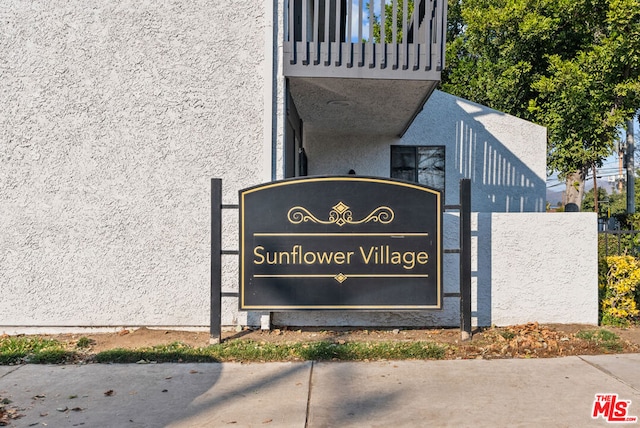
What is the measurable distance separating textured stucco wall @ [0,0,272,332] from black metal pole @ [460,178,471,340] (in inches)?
94.2

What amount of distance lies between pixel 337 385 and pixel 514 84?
1617 cm

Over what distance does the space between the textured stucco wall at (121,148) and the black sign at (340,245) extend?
2.09ft

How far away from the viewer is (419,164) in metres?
10.4

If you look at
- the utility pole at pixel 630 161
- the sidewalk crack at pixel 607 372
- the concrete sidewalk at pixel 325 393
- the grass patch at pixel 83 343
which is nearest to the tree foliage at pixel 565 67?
the utility pole at pixel 630 161

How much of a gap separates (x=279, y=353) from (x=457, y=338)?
2126mm

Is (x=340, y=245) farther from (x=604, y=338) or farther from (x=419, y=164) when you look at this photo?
(x=419, y=164)

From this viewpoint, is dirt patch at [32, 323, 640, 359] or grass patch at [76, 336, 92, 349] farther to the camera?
grass patch at [76, 336, 92, 349]

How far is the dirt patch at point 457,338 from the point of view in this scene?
5465 millimetres

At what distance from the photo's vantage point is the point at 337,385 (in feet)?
14.9

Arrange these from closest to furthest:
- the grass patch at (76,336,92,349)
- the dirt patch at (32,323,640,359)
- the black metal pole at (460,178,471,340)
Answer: the dirt patch at (32,323,640,359) < the grass patch at (76,336,92,349) < the black metal pole at (460,178,471,340)

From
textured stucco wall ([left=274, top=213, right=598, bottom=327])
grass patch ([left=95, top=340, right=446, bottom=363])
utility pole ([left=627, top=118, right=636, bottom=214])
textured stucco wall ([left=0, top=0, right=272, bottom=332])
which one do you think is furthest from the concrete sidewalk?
utility pole ([left=627, top=118, right=636, bottom=214])

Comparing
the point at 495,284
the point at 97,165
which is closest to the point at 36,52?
the point at 97,165

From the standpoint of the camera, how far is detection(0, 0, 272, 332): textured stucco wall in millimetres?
6203

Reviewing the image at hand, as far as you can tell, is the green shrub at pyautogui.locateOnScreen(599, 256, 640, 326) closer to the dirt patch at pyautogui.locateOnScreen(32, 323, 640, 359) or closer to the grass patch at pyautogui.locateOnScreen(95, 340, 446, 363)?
the dirt patch at pyautogui.locateOnScreen(32, 323, 640, 359)
